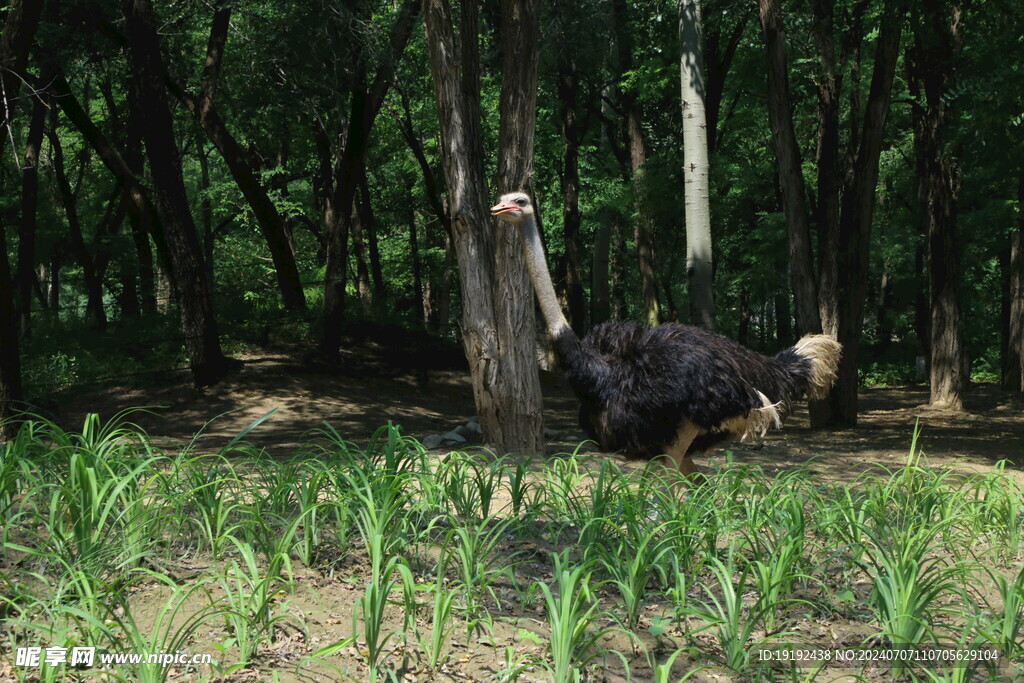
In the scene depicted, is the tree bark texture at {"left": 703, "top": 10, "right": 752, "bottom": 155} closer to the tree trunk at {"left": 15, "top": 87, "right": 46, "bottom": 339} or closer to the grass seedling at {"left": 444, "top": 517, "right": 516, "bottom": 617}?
the tree trunk at {"left": 15, "top": 87, "right": 46, "bottom": 339}

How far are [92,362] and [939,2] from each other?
13099 mm

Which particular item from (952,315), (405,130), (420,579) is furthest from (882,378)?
(420,579)

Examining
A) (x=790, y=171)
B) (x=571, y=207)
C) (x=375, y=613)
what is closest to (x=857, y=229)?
(x=790, y=171)

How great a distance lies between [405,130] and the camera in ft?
72.4

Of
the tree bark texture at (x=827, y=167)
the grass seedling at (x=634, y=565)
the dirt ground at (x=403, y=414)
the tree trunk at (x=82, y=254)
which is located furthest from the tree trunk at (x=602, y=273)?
the grass seedling at (x=634, y=565)

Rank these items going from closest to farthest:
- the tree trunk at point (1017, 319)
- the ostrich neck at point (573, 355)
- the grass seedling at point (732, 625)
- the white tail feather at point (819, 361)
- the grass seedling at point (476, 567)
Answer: the grass seedling at point (732, 625)
the grass seedling at point (476, 567)
the ostrich neck at point (573, 355)
the white tail feather at point (819, 361)
the tree trunk at point (1017, 319)

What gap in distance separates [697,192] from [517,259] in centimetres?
388

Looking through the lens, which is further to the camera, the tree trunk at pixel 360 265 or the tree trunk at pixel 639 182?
the tree trunk at pixel 360 265

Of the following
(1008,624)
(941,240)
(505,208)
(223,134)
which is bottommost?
(1008,624)

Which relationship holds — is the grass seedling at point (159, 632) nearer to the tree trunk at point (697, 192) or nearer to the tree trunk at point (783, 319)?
the tree trunk at point (697, 192)

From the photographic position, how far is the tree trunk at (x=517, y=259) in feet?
23.4

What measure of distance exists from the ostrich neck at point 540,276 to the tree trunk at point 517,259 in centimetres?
54

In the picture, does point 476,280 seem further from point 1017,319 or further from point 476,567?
point 1017,319

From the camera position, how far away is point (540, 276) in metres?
6.51
